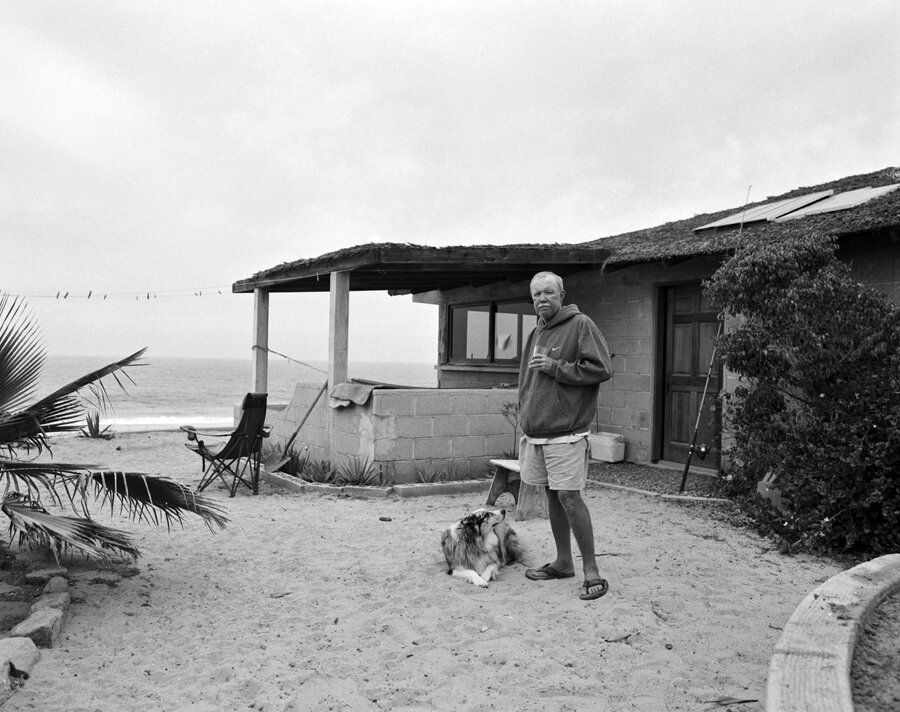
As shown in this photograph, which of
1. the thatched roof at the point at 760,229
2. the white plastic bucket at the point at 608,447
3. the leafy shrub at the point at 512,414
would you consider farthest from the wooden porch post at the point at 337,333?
the white plastic bucket at the point at 608,447

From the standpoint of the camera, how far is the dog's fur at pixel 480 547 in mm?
4465

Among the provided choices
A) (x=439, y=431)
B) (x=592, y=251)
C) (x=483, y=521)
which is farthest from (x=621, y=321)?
(x=483, y=521)

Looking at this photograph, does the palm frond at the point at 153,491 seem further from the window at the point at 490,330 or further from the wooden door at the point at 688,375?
the window at the point at 490,330

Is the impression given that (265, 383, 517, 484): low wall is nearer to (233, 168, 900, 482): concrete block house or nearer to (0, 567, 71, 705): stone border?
(233, 168, 900, 482): concrete block house

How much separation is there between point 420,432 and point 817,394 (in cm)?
407

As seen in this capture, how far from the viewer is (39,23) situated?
35.9 ft

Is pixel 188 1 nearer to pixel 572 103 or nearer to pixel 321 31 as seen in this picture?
pixel 321 31

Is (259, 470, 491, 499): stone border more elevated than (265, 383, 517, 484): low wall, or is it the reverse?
(265, 383, 517, 484): low wall

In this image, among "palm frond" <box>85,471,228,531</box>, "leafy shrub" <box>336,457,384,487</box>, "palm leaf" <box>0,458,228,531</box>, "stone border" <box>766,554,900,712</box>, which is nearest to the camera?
"stone border" <box>766,554,900,712</box>

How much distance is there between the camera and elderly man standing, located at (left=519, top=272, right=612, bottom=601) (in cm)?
395

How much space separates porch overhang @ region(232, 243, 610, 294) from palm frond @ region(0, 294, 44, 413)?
3.72 m

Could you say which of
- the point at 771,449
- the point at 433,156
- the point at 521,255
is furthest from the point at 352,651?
the point at 433,156

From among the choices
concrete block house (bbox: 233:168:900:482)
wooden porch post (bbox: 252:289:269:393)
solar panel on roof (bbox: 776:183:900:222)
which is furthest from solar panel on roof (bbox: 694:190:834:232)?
wooden porch post (bbox: 252:289:269:393)

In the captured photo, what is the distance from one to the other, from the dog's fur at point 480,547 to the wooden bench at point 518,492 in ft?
4.50
